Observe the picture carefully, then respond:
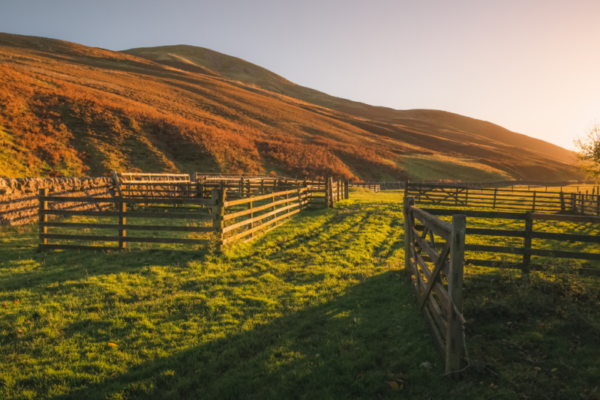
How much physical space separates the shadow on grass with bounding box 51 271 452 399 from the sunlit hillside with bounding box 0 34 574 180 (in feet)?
71.6

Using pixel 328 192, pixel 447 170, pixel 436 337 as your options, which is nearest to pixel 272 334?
pixel 436 337

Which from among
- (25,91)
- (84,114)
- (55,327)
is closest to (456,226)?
(55,327)

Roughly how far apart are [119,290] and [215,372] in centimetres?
353

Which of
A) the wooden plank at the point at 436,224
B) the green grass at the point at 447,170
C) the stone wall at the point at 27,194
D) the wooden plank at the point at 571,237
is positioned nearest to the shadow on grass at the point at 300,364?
the wooden plank at the point at 436,224

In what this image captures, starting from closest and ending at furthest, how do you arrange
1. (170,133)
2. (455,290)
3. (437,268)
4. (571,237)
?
(455,290) < (437,268) < (571,237) < (170,133)

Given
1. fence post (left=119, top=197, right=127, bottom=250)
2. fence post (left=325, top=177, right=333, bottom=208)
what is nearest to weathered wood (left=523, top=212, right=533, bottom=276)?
fence post (left=119, top=197, right=127, bottom=250)

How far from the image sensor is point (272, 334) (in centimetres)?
479

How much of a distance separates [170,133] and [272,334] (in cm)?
4067

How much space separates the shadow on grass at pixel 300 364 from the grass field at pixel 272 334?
2 centimetres

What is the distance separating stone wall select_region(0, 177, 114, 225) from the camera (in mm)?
12203

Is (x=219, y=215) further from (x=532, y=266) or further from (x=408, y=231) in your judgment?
(x=532, y=266)

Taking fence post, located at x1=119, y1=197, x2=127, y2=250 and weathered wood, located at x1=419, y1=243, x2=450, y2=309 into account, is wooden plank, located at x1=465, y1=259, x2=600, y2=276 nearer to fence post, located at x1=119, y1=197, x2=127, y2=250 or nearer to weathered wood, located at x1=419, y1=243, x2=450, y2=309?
weathered wood, located at x1=419, y1=243, x2=450, y2=309

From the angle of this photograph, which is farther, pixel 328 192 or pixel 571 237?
pixel 328 192

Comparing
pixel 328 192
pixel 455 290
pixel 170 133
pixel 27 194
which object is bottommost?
pixel 455 290
